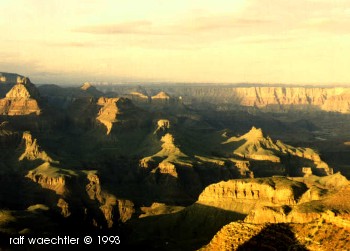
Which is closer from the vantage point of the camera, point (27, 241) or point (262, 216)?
point (262, 216)

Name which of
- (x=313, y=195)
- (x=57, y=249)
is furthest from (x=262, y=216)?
(x=57, y=249)

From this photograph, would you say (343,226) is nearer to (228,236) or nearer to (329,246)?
(329,246)

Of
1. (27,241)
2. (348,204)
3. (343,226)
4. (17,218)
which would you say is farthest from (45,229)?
(343,226)

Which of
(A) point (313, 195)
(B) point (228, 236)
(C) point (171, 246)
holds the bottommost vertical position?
(C) point (171, 246)

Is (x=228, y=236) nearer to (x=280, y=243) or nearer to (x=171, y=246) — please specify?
(x=280, y=243)

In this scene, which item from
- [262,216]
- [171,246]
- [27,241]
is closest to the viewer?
[262,216]

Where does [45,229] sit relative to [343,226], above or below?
below

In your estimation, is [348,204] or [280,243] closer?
[280,243]

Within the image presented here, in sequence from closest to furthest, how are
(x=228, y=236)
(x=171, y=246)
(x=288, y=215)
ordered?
(x=228, y=236) → (x=288, y=215) → (x=171, y=246)

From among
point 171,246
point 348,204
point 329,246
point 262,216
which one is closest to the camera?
A: point 329,246
